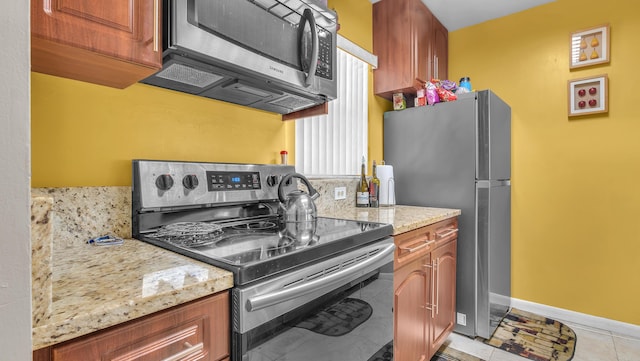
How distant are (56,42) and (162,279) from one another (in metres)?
0.62

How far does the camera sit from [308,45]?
135cm

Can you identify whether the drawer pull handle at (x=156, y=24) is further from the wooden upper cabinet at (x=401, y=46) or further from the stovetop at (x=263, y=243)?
the wooden upper cabinet at (x=401, y=46)

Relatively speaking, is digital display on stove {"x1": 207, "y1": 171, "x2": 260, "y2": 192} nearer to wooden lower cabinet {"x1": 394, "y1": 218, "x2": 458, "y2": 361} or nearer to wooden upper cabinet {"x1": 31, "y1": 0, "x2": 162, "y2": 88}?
wooden upper cabinet {"x1": 31, "y1": 0, "x2": 162, "y2": 88}

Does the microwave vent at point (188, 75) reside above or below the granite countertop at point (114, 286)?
above

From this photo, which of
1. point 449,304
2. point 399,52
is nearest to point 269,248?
point 449,304

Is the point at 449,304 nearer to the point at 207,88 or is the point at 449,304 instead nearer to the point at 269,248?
the point at 269,248

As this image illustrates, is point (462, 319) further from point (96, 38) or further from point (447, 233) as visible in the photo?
point (96, 38)

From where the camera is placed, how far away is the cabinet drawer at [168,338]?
53 centimetres

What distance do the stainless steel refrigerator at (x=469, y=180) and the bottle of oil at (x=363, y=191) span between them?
33cm

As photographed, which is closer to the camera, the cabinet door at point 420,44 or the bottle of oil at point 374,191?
the bottle of oil at point 374,191

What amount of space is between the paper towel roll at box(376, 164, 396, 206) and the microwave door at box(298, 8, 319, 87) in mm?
1134

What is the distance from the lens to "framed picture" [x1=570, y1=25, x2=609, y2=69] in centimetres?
228

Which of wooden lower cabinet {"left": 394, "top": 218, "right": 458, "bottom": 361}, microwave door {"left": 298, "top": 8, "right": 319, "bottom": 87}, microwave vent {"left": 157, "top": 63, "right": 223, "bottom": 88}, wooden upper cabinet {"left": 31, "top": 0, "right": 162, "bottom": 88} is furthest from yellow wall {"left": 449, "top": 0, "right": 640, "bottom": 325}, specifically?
wooden upper cabinet {"left": 31, "top": 0, "right": 162, "bottom": 88}

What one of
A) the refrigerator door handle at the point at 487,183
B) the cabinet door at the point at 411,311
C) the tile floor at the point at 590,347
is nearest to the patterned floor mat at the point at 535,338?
the tile floor at the point at 590,347
